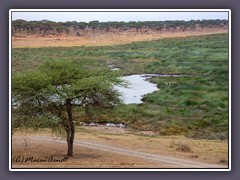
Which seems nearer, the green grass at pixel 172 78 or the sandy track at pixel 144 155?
the sandy track at pixel 144 155

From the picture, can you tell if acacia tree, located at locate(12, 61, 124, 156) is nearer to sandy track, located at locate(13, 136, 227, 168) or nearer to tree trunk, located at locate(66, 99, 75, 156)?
tree trunk, located at locate(66, 99, 75, 156)

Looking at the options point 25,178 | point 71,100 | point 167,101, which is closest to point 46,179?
point 25,178

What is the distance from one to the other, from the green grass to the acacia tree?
170 mm

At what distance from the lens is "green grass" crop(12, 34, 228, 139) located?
13258 mm

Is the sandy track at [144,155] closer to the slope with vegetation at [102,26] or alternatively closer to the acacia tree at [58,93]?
the acacia tree at [58,93]

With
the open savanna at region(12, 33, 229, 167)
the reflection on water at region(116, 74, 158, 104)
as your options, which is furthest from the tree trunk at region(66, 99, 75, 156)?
the reflection on water at region(116, 74, 158, 104)

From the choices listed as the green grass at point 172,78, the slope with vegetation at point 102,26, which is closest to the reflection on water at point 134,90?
the green grass at point 172,78

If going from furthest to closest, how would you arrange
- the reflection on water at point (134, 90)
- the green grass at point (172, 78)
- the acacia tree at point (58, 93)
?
the reflection on water at point (134, 90), the green grass at point (172, 78), the acacia tree at point (58, 93)

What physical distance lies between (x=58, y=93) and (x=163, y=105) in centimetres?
189

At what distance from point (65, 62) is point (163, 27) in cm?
183

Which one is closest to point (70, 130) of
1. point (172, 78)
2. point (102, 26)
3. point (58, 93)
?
point (58, 93)

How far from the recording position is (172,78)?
13852 millimetres

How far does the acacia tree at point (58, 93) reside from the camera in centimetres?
1312

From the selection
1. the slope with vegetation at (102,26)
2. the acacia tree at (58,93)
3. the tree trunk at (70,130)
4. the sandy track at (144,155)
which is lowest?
the sandy track at (144,155)
